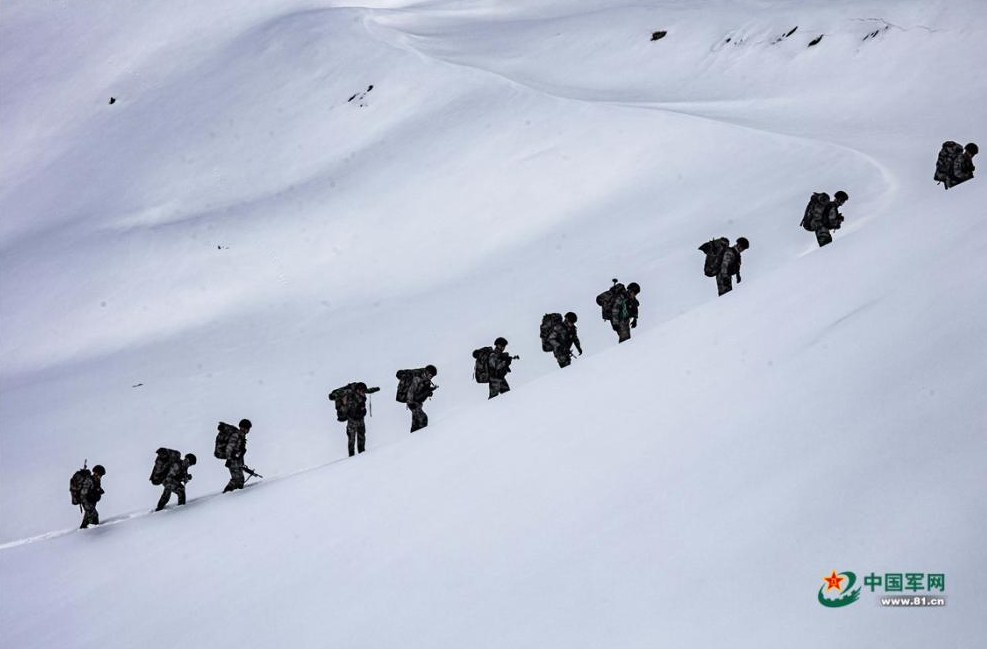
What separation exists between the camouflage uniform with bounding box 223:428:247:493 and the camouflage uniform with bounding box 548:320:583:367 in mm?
4596

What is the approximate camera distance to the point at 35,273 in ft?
119

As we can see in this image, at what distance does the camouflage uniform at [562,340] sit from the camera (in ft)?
54.7

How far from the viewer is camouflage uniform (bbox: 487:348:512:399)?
54.2 ft

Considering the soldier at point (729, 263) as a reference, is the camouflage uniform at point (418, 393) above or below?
below

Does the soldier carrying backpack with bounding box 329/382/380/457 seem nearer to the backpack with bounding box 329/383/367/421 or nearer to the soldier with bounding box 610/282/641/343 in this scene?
the backpack with bounding box 329/383/367/421

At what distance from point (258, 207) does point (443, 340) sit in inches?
532

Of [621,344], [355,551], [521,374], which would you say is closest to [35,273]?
[521,374]

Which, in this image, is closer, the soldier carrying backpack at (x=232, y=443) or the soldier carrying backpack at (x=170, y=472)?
the soldier carrying backpack at (x=232, y=443)

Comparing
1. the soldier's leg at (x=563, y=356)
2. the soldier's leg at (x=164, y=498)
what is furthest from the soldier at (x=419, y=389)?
the soldier's leg at (x=164, y=498)

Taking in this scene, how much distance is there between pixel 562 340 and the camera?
16688 millimetres

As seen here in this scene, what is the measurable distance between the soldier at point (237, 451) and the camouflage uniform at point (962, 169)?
37.0 ft

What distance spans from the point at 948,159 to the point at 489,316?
947cm

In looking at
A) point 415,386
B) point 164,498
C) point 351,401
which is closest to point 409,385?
point 415,386

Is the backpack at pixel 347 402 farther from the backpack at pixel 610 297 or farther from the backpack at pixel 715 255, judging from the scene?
the backpack at pixel 715 255
